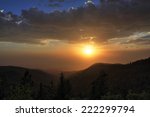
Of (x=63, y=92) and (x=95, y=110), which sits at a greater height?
(x=95, y=110)

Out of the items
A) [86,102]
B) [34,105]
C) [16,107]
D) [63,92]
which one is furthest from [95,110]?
[63,92]

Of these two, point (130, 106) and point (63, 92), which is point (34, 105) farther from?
point (63, 92)

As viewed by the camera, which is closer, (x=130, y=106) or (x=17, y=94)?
(x=130, y=106)

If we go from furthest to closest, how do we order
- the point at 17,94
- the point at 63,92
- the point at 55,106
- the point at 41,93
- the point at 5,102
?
the point at 41,93 < the point at 63,92 < the point at 17,94 < the point at 5,102 < the point at 55,106

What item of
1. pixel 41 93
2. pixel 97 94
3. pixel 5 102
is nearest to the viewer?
pixel 5 102

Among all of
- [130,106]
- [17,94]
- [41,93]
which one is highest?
[130,106]

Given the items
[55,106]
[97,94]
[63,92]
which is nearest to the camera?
[55,106]

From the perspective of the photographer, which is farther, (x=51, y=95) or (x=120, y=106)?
(x=51, y=95)

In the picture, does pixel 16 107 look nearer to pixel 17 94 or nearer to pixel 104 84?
pixel 17 94

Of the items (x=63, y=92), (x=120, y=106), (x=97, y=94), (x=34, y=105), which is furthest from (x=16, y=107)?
(x=63, y=92)
